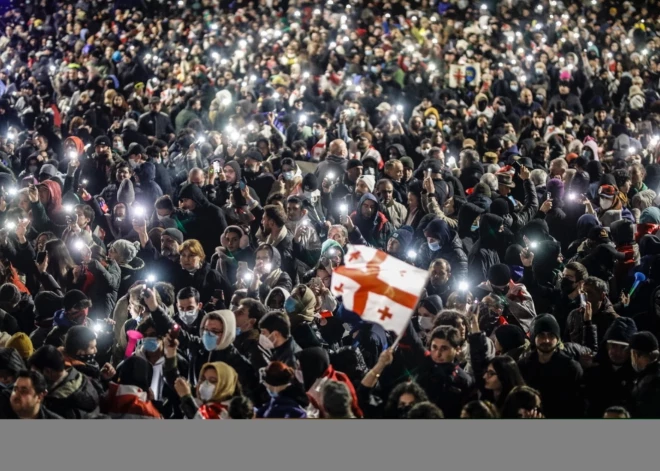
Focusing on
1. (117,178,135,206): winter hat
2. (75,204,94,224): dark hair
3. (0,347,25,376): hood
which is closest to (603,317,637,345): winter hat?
(0,347,25,376): hood

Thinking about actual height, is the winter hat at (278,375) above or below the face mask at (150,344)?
above

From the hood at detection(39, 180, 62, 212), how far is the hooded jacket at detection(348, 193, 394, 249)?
10.6ft

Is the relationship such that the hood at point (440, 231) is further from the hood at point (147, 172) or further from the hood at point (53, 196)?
the hood at point (53, 196)

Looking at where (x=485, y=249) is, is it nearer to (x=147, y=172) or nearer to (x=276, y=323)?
(x=276, y=323)

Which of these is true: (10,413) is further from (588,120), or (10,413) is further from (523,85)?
(523,85)

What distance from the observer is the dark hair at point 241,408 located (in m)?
6.04

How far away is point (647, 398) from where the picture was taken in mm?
6113

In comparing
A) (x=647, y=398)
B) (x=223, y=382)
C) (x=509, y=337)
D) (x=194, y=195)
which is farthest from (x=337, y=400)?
(x=194, y=195)

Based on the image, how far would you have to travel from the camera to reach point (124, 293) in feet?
26.9

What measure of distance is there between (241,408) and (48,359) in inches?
56.6

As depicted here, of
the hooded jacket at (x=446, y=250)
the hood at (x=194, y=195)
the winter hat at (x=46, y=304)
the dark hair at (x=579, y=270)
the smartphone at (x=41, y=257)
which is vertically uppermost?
the dark hair at (x=579, y=270)

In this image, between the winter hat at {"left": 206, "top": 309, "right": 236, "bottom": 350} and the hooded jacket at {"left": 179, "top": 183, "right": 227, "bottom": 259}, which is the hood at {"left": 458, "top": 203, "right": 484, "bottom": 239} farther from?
the winter hat at {"left": 206, "top": 309, "right": 236, "bottom": 350}

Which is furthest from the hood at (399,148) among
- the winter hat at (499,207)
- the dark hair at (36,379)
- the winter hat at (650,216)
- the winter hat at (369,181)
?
the dark hair at (36,379)

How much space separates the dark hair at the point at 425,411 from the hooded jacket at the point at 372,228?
3.22 meters
